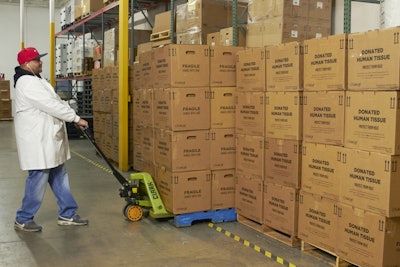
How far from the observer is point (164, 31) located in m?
8.94

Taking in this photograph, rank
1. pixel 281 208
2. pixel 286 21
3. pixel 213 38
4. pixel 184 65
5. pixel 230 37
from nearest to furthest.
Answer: pixel 281 208
pixel 184 65
pixel 286 21
pixel 230 37
pixel 213 38

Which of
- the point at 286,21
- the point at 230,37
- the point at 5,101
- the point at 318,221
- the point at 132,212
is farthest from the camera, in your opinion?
the point at 5,101

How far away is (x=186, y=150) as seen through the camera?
5473mm

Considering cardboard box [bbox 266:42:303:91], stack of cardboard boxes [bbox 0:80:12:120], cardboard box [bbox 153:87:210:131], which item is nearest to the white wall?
stack of cardboard boxes [bbox 0:80:12:120]

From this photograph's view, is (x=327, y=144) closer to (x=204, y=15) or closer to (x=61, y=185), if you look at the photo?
(x=61, y=185)

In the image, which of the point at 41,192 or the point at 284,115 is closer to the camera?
the point at 284,115

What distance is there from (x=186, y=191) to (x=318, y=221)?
5.56 ft

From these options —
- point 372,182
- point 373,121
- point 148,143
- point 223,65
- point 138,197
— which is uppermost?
point 223,65

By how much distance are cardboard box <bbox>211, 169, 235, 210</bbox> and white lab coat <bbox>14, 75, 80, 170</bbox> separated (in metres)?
1.78

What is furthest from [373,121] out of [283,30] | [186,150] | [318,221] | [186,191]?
[283,30]

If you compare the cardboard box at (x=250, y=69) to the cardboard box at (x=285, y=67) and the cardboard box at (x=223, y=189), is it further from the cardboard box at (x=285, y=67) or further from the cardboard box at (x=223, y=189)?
the cardboard box at (x=223, y=189)

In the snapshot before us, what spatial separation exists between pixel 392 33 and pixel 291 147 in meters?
1.55

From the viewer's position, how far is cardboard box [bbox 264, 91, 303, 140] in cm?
463

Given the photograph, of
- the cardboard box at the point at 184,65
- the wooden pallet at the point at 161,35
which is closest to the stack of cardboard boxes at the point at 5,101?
the wooden pallet at the point at 161,35
